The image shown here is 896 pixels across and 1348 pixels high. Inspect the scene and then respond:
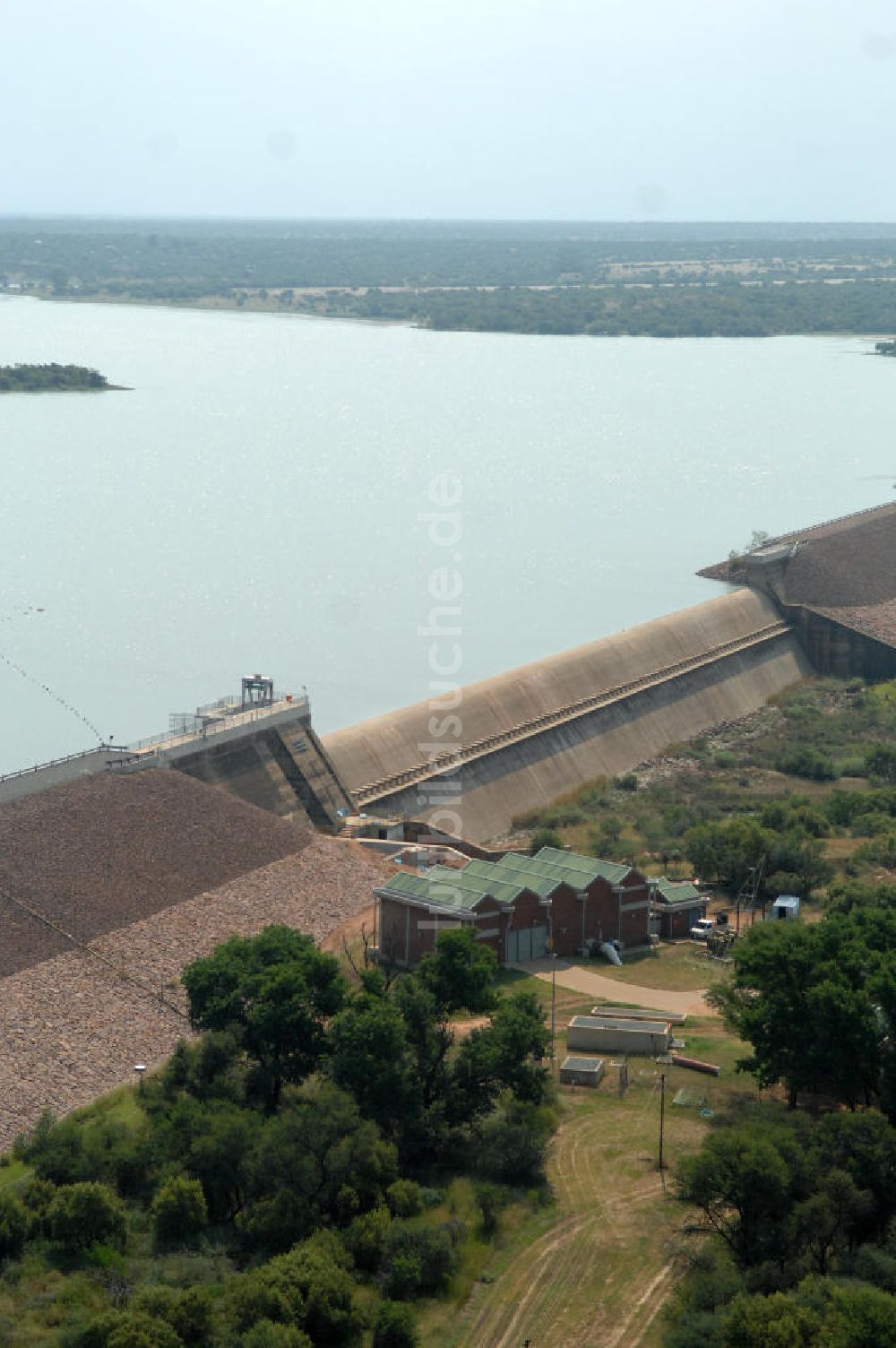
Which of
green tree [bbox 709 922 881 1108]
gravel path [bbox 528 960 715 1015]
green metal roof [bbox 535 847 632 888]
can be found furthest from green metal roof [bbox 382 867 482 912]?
green tree [bbox 709 922 881 1108]

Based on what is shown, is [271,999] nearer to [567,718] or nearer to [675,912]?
[675,912]

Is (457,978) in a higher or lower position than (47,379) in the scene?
lower

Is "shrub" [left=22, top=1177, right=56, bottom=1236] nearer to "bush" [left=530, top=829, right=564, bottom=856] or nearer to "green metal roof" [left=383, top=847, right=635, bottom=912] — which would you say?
"green metal roof" [left=383, top=847, right=635, bottom=912]

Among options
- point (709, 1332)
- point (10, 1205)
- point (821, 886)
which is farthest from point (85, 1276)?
point (821, 886)

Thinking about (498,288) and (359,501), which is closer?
(359,501)

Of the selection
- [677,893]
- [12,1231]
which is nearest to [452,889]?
[677,893]

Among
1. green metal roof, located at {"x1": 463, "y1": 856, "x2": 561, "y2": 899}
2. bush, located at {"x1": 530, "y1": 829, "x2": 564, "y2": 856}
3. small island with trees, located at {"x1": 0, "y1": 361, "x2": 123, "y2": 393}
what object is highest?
small island with trees, located at {"x1": 0, "y1": 361, "x2": 123, "y2": 393}

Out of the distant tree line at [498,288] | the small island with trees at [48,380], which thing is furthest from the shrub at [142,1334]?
the distant tree line at [498,288]
